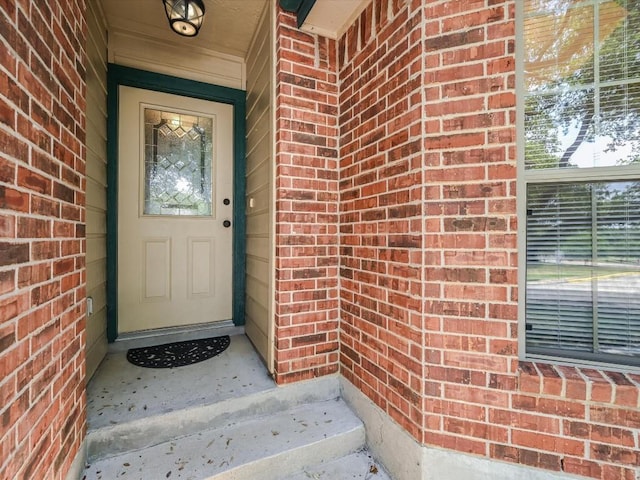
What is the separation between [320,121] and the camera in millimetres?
1881

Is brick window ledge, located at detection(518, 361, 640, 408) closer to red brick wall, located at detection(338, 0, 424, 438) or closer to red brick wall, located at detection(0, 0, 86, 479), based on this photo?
red brick wall, located at detection(338, 0, 424, 438)

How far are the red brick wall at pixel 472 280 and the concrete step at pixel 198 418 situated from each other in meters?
0.65

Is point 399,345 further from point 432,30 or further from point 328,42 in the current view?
point 328,42

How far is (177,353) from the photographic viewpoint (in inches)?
87.1

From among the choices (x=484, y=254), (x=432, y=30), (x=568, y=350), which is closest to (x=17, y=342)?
(x=484, y=254)

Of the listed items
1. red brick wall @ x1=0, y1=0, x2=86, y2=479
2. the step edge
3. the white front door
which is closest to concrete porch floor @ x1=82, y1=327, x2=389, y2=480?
the step edge

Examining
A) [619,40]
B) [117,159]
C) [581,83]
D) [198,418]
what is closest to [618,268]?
[581,83]

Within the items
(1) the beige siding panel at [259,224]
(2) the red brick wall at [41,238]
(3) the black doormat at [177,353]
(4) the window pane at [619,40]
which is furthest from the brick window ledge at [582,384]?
(3) the black doormat at [177,353]


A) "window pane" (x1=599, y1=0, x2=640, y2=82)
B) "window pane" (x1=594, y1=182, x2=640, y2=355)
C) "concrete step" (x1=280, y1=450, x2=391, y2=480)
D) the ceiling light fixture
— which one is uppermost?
the ceiling light fixture

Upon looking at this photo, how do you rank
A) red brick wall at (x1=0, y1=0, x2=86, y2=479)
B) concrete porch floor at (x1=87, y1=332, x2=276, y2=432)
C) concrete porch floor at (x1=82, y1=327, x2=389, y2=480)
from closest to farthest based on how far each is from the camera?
red brick wall at (x1=0, y1=0, x2=86, y2=479)
concrete porch floor at (x1=82, y1=327, x2=389, y2=480)
concrete porch floor at (x1=87, y1=332, x2=276, y2=432)

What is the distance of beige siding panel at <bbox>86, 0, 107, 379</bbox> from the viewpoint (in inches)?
71.4

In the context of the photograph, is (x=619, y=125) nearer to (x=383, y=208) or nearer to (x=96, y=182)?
(x=383, y=208)

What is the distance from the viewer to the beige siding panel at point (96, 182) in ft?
5.95

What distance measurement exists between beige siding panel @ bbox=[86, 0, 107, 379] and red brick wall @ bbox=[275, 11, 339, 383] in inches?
46.4
